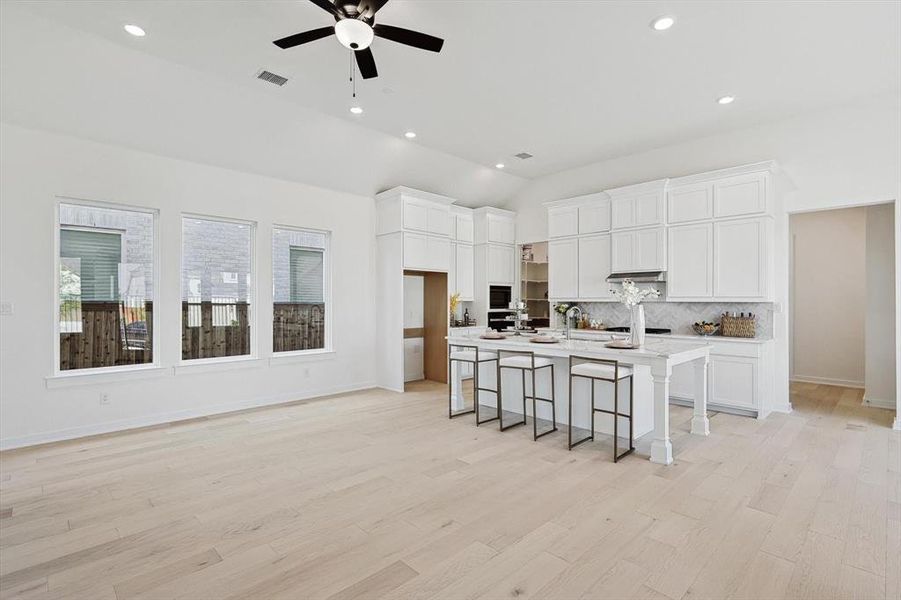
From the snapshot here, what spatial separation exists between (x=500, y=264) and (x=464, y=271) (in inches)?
29.7

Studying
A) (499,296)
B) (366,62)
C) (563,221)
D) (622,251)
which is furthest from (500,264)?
(366,62)

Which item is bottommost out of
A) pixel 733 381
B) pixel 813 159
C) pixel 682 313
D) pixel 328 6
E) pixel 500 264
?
pixel 733 381

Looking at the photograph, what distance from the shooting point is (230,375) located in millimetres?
5570

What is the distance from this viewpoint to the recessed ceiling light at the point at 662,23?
3.35 metres

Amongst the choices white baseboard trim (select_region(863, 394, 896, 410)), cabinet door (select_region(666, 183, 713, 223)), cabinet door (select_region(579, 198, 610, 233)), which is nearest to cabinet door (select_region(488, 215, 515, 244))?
cabinet door (select_region(579, 198, 610, 233))

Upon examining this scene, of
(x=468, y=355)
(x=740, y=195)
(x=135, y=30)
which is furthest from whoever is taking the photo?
(x=740, y=195)

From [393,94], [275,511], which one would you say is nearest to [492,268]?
[393,94]

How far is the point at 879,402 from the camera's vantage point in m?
5.54

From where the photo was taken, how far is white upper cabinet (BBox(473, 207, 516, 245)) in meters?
7.90

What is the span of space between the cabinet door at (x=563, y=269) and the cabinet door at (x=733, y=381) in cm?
222

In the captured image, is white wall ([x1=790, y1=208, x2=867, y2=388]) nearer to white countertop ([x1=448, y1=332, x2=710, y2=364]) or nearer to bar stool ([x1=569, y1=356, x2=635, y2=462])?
white countertop ([x1=448, y1=332, x2=710, y2=364])

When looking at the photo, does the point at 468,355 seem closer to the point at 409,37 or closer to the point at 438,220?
the point at 438,220

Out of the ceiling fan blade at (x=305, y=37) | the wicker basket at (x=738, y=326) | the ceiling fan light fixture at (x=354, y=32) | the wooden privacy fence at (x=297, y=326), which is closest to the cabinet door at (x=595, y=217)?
the wicker basket at (x=738, y=326)

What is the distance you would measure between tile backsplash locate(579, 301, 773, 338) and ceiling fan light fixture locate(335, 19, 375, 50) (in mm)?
5319
